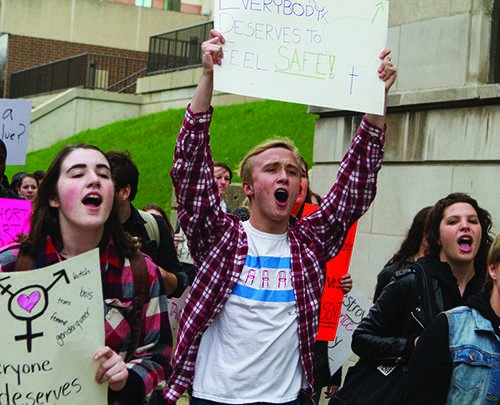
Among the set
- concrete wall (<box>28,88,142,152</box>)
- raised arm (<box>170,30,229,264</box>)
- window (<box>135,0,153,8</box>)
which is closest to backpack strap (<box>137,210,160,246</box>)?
raised arm (<box>170,30,229,264</box>)

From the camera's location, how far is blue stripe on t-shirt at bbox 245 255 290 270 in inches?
162

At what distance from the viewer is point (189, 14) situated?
35.4 meters

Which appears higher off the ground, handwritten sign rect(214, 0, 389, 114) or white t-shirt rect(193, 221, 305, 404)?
handwritten sign rect(214, 0, 389, 114)

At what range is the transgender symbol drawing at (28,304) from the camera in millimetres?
3338

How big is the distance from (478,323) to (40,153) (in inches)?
841

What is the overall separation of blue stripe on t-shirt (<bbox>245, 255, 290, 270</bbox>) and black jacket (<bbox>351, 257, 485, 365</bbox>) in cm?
88

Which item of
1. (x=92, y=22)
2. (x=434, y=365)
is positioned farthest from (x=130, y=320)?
(x=92, y=22)

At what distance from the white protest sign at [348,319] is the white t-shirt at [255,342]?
2.48 meters

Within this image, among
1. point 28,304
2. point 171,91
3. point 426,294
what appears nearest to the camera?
point 28,304

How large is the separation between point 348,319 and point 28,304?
3.69 metres

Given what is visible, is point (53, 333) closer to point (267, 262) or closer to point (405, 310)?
point (267, 262)

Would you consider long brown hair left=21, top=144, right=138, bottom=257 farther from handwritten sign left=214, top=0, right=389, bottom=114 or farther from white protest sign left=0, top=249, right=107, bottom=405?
handwritten sign left=214, top=0, right=389, bottom=114

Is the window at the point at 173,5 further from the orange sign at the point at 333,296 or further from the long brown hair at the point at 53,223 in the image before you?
the long brown hair at the point at 53,223

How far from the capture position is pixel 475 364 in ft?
12.7
